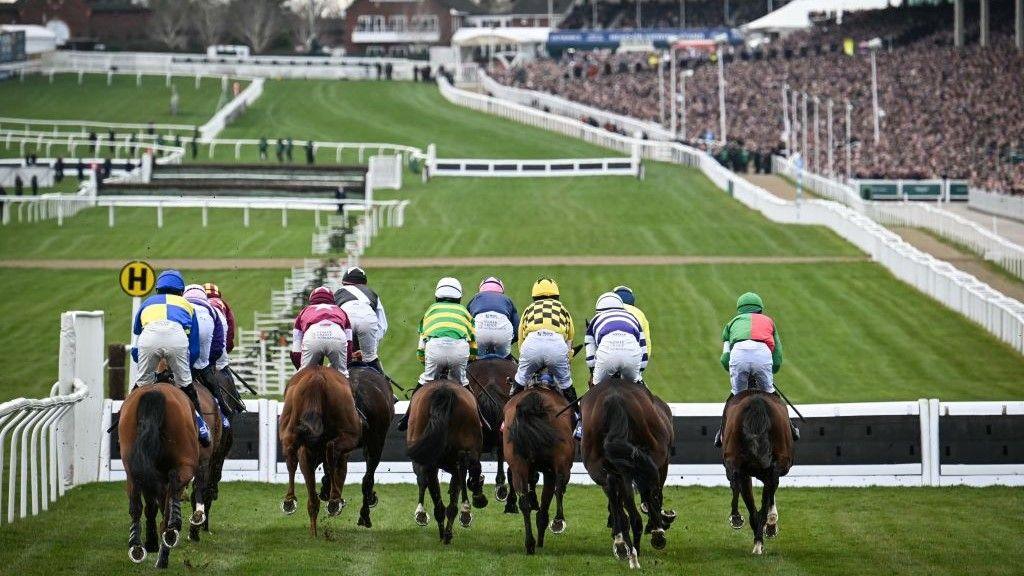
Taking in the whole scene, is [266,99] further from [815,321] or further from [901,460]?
[901,460]

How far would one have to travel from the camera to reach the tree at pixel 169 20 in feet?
477

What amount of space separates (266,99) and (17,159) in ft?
96.8

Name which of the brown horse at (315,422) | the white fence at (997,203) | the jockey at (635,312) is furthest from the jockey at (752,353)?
the white fence at (997,203)

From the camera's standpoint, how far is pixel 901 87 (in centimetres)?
8319

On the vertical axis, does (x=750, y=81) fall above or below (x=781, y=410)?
above

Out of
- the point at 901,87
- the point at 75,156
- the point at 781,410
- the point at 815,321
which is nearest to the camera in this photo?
the point at 781,410

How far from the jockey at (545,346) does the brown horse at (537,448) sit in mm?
436

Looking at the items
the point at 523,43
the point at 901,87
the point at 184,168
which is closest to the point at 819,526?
the point at 184,168

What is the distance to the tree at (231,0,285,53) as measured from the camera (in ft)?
471

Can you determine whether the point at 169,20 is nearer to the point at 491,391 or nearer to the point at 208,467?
the point at 491,391

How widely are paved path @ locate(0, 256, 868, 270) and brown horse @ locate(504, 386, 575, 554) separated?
2818 cm

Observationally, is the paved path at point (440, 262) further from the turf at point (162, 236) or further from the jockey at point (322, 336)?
the jockey at point (322, 336)

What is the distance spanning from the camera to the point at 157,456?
1421 centimetres

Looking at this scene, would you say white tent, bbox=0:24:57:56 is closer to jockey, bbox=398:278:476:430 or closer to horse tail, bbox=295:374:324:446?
jockey, bbox=398:278:476:430
